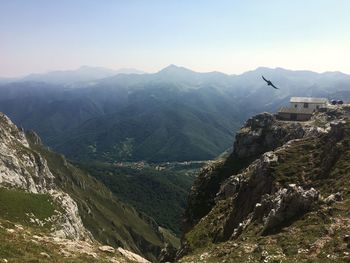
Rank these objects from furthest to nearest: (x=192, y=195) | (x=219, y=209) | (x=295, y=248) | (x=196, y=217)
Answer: (x=192, y=195)
(x=196, y=217)
(x=219, y=209)
(x=295, y=248)

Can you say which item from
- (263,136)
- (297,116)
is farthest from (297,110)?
(263,136)

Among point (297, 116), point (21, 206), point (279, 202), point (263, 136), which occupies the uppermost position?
point (297, 116)

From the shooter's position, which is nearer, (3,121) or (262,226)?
(262,226)

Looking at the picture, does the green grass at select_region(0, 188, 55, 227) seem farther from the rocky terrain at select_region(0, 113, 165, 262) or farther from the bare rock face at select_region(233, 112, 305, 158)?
the bare rock face at select_region(233, 112, 305, 158)

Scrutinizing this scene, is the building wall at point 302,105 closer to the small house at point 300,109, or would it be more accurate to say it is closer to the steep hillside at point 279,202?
the small house at point 300,109

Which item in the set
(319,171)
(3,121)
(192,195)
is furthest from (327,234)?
(3,121)

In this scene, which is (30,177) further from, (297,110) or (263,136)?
(297,110)

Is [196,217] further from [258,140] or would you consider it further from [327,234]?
[327,234]
